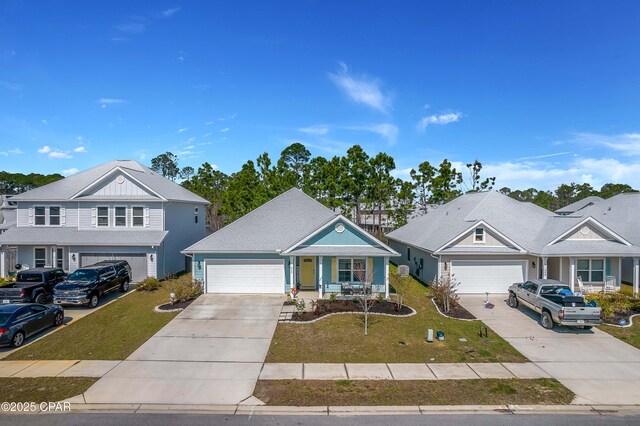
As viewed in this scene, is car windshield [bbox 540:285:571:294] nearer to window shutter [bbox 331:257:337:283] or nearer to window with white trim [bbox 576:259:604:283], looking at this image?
window with white trim [bbox 576:259:604:283]

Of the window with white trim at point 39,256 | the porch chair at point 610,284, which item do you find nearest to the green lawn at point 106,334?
the window with white trim at point 39,256

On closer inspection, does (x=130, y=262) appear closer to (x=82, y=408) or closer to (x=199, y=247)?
(x=199, y=247)

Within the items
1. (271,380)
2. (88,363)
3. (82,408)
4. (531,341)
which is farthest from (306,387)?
(531,341)

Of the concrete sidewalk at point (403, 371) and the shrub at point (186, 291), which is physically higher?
the shrub at point (186, 291)

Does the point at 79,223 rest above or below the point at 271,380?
above

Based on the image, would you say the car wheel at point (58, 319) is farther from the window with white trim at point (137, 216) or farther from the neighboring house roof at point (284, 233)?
the window with white trim at point (137, 216)

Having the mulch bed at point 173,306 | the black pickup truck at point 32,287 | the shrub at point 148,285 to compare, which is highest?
the black pickup truck at point 32,287

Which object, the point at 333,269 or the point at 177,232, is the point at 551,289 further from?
the point at 177,232
